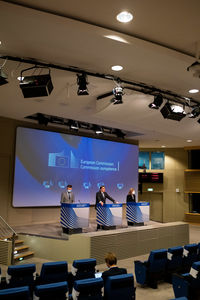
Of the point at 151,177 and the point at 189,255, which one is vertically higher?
the point at 151,177

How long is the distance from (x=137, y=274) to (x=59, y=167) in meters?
5.77

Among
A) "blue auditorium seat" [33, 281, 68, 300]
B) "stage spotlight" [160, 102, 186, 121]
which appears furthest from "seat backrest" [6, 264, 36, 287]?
"stage spotlight" [160, 102, 186, 121]

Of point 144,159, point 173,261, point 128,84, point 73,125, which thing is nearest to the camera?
point 173,261

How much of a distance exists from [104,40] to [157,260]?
400 cm

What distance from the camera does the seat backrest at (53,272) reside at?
165 inches

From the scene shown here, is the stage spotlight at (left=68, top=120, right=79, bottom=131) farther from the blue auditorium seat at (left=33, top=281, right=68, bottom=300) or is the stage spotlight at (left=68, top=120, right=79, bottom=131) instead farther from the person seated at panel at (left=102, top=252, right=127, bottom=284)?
the blue auditorium seat at (left=33, top=281, right=68, bottom=300)

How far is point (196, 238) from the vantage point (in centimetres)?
1068

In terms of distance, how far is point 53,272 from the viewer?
4.26 metres

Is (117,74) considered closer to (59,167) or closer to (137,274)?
(137,274)

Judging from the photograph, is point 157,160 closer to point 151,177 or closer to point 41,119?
point 151,177

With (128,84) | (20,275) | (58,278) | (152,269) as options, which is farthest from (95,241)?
(128,84)

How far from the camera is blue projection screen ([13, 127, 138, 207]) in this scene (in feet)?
31.8

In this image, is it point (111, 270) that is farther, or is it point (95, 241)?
point (95, 241)

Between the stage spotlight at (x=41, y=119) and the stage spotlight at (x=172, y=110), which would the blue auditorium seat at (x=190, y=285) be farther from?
the stage spotlight at (x=41, y=119)
